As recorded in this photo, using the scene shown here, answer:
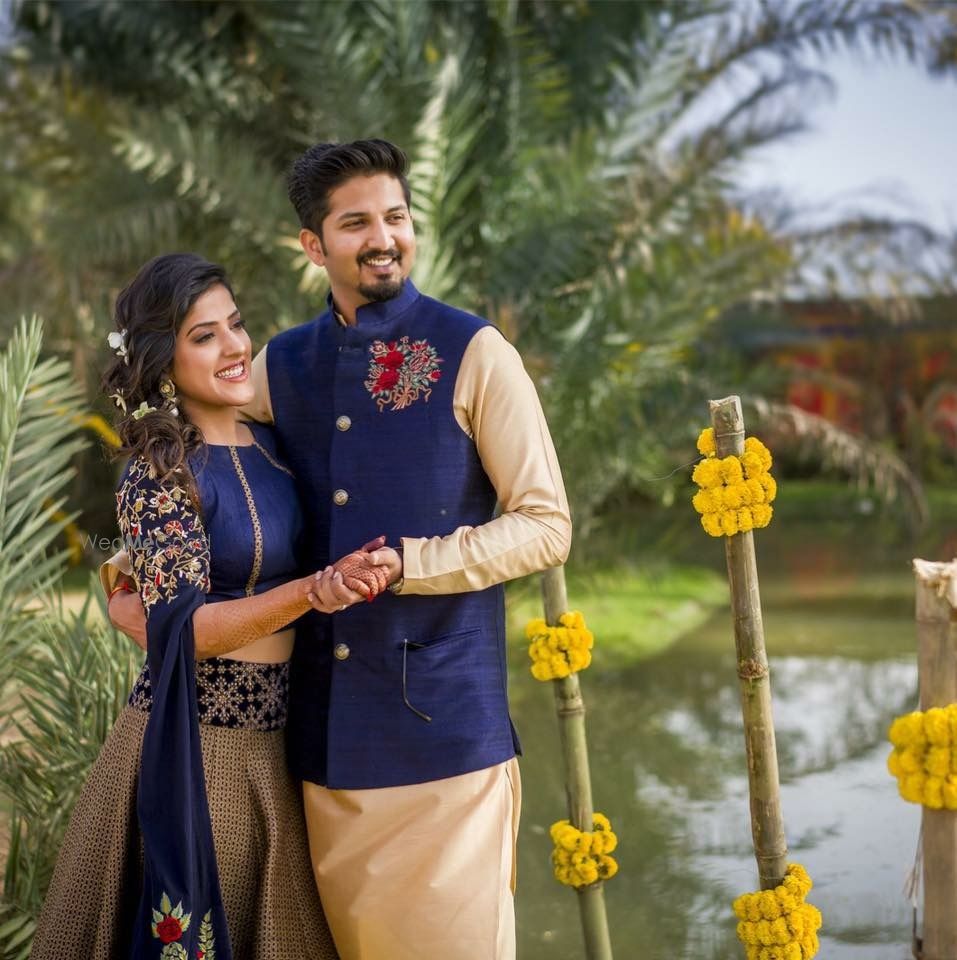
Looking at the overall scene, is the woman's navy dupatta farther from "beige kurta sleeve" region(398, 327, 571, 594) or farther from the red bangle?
"beige kurta sleeve" region(398, 327, 571, 594)

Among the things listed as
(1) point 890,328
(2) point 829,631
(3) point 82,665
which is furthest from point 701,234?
(1) point 890,328

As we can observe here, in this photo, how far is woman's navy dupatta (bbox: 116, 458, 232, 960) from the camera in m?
2.44

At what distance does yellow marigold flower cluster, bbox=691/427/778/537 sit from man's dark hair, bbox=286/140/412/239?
86 cm

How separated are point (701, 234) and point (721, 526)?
26.0 ft

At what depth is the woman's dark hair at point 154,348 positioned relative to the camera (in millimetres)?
2568

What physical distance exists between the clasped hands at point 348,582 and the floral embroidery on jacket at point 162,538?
0.27m

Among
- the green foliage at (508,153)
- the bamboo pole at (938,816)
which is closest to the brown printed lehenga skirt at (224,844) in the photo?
the bamboo pole at (938,816)

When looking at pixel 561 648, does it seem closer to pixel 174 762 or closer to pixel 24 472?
→ pixel 174 762

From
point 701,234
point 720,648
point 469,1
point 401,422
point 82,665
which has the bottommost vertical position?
point 720,648

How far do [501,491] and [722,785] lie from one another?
387cm

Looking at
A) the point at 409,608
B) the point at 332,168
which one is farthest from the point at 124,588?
the point at 332,168

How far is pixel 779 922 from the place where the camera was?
2865mm

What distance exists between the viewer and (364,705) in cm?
262

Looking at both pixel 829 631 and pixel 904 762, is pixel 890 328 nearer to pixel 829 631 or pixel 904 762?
pixel 829 631
